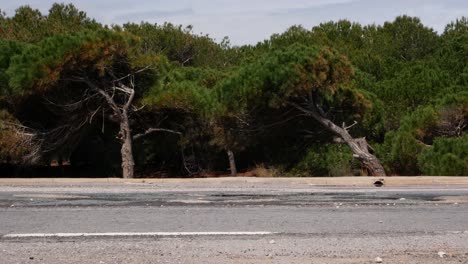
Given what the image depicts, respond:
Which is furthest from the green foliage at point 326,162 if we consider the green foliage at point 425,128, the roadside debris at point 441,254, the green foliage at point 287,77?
the roadside debris at point 441,254

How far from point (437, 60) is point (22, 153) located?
617 inches

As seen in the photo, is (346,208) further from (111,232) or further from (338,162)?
(338,162)

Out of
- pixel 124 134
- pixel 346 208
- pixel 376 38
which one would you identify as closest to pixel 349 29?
pixel 376 38

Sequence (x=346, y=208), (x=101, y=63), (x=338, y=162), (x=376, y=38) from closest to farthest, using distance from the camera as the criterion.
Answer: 1. (x=346, y=208)
2. (x=101, y=63)
3. (x=338, y=162)
4. (x=376, y=38)

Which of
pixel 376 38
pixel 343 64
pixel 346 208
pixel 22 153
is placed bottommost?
pixel 346 208

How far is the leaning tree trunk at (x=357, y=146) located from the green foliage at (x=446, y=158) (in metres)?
2.04

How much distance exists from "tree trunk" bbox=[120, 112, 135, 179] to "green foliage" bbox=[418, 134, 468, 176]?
358 inches

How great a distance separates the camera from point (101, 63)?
20094 millimetres

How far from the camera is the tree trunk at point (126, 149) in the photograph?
21.5 m

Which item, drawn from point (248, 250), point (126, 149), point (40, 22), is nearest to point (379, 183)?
point (248, 250)

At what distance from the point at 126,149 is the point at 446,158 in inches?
393

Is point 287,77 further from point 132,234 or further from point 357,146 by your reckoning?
point 132,234

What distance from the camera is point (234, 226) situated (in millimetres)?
8695

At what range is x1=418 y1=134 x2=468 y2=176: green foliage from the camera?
713 inches
